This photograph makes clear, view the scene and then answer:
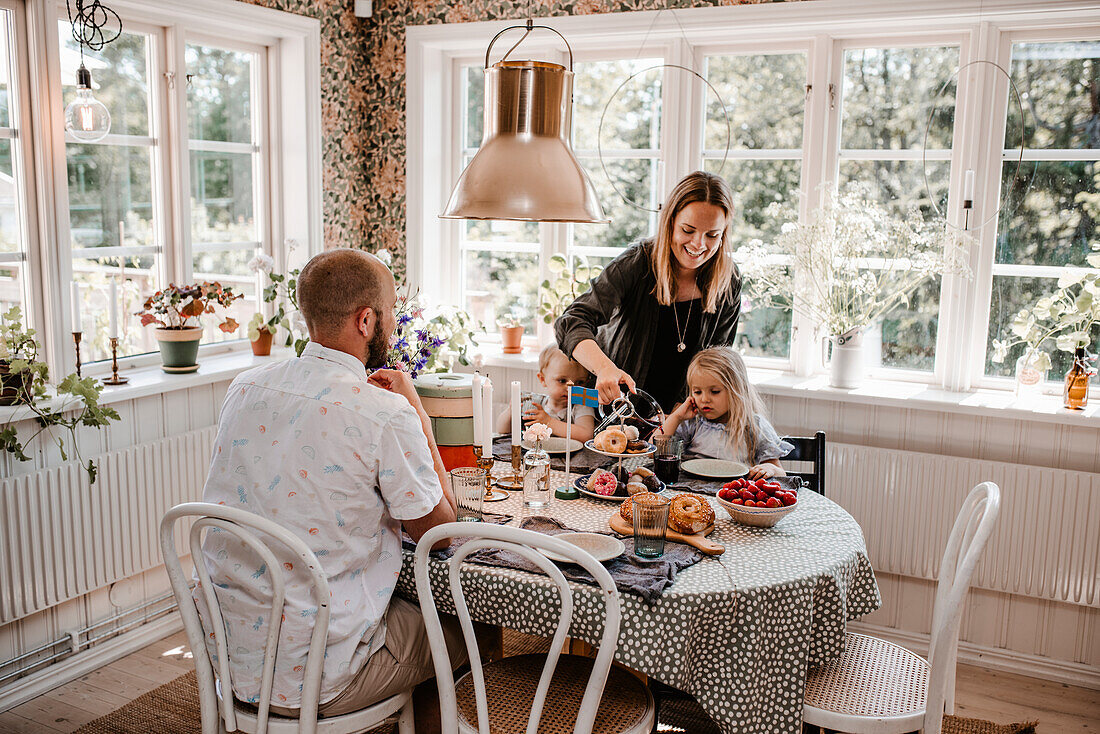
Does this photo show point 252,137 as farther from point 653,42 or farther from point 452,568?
point 452,568

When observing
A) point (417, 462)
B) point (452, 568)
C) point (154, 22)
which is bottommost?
point (452, 568)

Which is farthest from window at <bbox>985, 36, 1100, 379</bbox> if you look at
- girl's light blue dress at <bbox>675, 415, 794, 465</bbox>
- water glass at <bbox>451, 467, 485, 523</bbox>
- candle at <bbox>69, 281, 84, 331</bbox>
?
candle at <bbox>69, 281, 84, 331</bbox>

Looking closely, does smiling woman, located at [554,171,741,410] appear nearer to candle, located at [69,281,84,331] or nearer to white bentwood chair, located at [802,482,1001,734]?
white bentwood chair, located at [802,482,1001,734]

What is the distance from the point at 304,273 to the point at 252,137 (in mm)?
2278

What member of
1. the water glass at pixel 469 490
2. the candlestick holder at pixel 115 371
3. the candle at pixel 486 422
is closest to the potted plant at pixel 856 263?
the candle at pixel 486 422

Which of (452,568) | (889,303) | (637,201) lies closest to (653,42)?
(637,201)

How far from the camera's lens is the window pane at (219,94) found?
3518 mm

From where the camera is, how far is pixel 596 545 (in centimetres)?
196

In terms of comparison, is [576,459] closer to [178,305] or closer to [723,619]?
[723,619]

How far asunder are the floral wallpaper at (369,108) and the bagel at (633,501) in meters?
2.32

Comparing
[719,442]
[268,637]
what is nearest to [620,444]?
[719,442]

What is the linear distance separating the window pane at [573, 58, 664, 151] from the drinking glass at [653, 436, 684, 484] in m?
1.65

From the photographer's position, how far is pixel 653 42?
3.65 m

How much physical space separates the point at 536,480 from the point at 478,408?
226 mm
